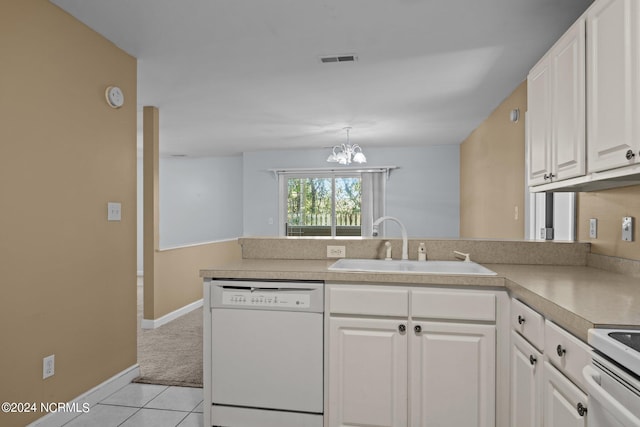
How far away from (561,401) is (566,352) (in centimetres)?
17

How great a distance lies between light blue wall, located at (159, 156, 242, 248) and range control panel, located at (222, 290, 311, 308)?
5853 mm

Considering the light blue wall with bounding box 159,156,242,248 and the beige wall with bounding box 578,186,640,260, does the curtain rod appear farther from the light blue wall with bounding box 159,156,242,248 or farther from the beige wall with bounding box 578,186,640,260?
the beige wall with bounding box 578,186,640,260

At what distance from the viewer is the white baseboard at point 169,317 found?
4133mm

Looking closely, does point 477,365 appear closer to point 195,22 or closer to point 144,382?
point 144,382

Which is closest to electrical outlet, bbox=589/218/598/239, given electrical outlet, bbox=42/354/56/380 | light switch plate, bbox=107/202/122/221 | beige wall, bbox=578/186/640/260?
beige wall, bbox=578/186/640/260

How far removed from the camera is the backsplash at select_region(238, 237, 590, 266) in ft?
7.38

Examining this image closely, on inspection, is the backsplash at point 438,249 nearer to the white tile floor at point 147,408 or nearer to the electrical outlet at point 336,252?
the electrical outlet at point 336,252

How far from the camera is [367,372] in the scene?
1893 mm

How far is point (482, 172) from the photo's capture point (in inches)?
202

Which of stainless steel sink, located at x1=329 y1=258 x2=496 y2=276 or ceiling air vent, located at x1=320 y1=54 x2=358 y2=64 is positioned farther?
ceiling air vent, located at x1=320 y1=54 x2=358 y2=64

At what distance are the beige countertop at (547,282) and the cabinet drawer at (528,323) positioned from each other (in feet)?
0.10

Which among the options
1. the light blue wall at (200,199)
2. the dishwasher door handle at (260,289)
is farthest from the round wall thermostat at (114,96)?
the light blue wall at (200,199)

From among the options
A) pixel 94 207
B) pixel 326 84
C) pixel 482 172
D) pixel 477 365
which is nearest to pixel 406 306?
pixel 477 365

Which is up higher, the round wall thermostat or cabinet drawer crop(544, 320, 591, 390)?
the round wall thermostat
